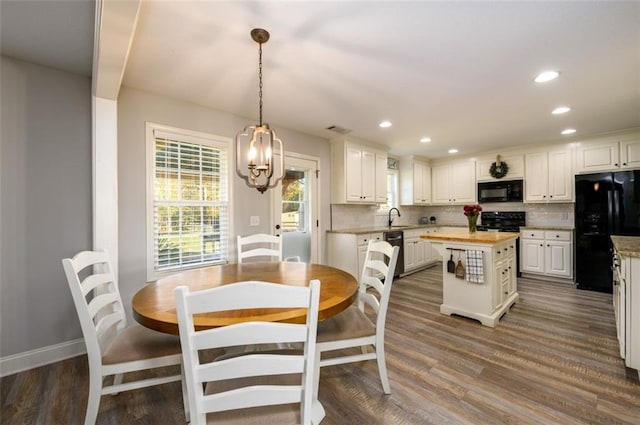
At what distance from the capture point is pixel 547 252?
4445 mm

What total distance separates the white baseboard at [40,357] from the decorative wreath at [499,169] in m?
6.51

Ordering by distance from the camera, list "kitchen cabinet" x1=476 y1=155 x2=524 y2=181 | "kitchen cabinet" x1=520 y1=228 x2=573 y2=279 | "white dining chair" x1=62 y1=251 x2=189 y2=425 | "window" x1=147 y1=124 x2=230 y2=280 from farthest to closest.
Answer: "kitchen cabinet" x1=476 y1=155 x2=524 y2=181 < "kitchen cabinet" x1=520 y1=228 x2=573 y2=279 < "window" x1=147 y1=124 x2=230 y2=280 < "white dining chair" x1=62 y1=251 x2=189 y2=425

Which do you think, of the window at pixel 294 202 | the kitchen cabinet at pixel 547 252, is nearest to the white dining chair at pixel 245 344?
the window at pixel 294 202

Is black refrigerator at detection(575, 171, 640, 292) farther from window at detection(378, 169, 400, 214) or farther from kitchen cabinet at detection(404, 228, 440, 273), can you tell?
window at detection(378, 169, 400, 214)

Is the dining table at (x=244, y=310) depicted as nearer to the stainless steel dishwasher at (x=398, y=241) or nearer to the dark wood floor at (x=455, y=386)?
the dark wood floor at (x=455, y=386)

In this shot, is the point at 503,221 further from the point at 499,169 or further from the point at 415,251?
the point at 415,251

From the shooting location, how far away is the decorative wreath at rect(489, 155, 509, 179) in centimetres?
508

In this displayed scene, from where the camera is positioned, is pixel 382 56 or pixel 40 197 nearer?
pixel 382 56

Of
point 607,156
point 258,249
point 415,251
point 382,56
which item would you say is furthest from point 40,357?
point 607,156

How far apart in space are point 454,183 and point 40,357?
21.9 ft

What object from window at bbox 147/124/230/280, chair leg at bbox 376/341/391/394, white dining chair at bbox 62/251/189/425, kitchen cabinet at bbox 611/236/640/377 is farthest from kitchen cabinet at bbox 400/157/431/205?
white dining chair at bbox 62/251/189/425

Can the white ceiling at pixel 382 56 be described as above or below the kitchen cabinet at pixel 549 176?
above

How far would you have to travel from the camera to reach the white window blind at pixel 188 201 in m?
2.75

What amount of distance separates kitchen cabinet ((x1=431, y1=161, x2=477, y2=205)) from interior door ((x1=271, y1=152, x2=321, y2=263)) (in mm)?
3410
